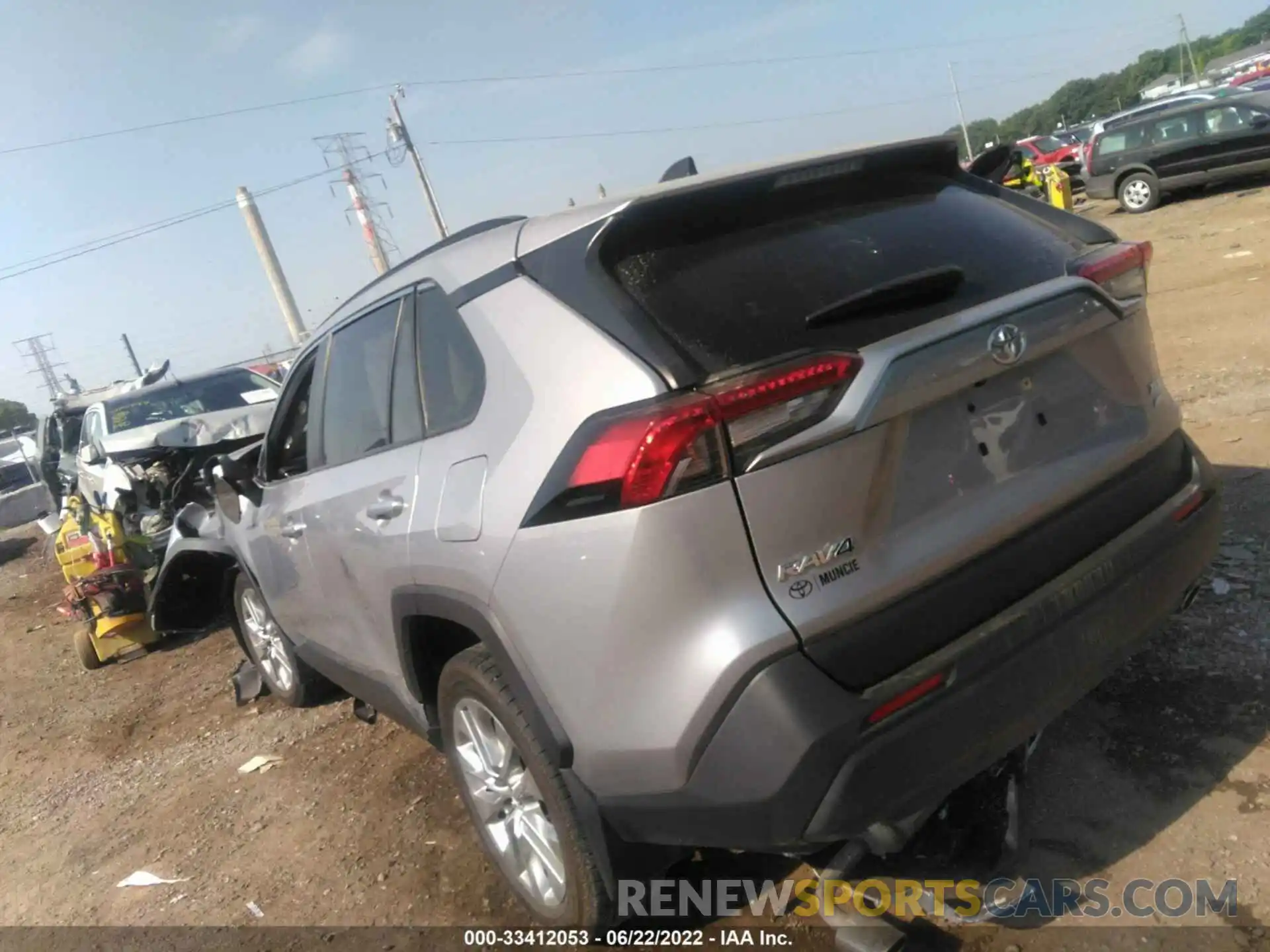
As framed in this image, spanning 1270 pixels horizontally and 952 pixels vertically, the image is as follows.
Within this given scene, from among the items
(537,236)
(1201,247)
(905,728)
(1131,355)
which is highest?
(537,236)

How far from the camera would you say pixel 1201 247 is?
1177cm

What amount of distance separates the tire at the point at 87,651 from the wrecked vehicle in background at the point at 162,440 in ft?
2.68

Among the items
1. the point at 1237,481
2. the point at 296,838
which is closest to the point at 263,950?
the point at 296,838

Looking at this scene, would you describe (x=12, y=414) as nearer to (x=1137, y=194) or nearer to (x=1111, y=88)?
(x=1137, y=194)

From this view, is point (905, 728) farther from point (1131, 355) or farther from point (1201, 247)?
point (1201, 247)

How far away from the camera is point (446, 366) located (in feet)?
8.96

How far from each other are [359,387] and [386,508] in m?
0.64

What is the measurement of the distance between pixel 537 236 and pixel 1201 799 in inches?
92.7

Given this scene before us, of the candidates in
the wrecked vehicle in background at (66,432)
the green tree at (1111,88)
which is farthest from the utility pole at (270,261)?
the green tree at (1111,88)

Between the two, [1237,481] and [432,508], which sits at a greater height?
[432,508]

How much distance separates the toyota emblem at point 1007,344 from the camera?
2.17m

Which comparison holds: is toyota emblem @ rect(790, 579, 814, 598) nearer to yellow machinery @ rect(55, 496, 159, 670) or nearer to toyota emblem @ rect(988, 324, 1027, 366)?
toyota emblem @ rect(988, 324, 1027, 366)

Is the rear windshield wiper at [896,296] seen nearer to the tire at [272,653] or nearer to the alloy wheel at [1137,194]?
the tire at [272,653]

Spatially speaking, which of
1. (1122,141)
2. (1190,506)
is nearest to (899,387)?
(1190,506)
